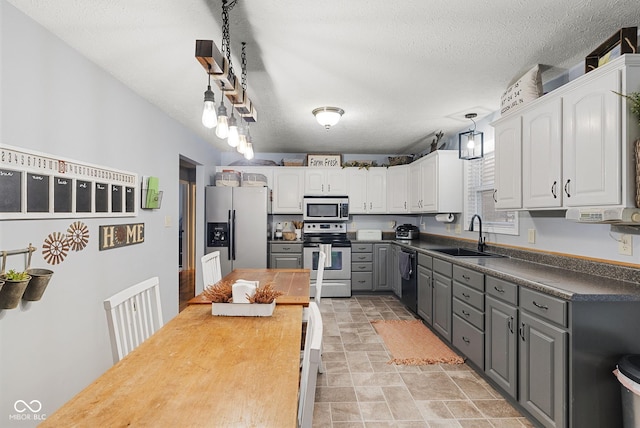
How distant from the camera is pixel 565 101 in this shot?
2115mm

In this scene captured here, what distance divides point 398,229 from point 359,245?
0.76 m

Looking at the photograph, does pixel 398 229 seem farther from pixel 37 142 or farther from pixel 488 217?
pixel 37 142

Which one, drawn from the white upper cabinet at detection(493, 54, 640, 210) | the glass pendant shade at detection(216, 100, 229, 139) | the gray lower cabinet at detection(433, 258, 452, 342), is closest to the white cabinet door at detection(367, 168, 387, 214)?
the gray lower cabinet at detection(433, 258, 452, 342)

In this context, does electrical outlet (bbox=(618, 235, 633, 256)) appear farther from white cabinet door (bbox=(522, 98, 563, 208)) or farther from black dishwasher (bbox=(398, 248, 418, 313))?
black dishwasher (bbox=(398, 248, 418, 313))

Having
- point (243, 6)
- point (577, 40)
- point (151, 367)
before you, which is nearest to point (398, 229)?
point (577, 40)

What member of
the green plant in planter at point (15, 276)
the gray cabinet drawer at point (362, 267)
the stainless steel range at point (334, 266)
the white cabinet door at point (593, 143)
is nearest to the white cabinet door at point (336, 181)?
the stainless steel range at point (334, 266)

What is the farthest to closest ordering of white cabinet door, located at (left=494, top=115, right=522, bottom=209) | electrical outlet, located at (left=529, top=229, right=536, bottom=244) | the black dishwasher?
the black dishwasher, electrical outlet, located at (left=529, top=229, right=536, bottom=244), white cabinet door, located at (left=494, top=115, right=522, bottom=209)

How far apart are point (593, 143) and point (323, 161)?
13.2 ft

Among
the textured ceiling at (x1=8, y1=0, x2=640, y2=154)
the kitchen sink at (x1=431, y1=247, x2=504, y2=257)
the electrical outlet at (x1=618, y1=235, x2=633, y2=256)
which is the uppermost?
the textured ceiling at (x1=8, y1=0, x2=640, y2=154)

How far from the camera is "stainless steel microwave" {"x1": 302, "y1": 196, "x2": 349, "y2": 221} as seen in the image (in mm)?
5492

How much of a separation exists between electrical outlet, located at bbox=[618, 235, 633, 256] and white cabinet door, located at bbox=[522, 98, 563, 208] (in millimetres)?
392

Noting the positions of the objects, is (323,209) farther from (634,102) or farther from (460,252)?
(634,102)

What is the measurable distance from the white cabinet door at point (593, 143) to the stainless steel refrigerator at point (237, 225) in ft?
12.5

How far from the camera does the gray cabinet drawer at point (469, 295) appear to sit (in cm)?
260
